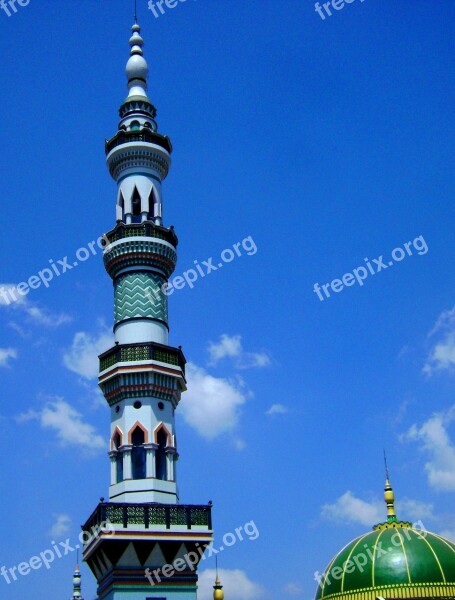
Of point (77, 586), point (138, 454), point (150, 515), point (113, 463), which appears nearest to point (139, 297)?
point (138, 454)

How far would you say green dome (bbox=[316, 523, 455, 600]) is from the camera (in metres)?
36.9

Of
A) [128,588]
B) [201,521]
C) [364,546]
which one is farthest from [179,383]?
[364,546]

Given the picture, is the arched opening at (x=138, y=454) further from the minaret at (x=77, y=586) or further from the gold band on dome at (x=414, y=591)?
the minaret at (x=77, y=586)

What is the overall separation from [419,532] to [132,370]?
16.4 meters

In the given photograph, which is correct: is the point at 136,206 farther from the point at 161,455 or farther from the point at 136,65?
the point at 161,455

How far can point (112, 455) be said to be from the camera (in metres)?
31.2

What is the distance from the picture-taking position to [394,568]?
37.6 m

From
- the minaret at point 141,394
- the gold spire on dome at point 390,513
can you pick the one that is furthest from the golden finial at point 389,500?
the minaret at point 141,394

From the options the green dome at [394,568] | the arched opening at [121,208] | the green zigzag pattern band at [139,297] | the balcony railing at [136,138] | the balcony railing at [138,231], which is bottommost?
the green dome at [394,568]

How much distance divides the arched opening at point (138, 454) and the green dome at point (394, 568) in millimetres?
12827

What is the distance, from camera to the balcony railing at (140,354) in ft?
103

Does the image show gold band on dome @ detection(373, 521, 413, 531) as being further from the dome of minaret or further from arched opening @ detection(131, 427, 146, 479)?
the dome of minaret

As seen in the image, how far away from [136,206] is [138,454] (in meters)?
9.86

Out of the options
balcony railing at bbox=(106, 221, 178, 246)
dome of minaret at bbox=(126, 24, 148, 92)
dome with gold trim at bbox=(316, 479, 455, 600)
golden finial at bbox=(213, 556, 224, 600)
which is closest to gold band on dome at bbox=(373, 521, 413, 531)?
dome with gold trim at bbox=(316, 479, 455, 600)
